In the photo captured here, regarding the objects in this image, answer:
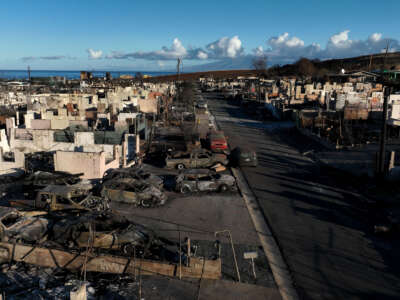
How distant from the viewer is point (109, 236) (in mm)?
9953

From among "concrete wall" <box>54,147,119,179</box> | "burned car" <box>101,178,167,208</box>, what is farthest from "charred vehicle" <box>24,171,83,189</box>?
"burned car" <box>101,178,167,208</box>

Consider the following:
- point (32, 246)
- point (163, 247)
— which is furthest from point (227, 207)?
point (32, 246)

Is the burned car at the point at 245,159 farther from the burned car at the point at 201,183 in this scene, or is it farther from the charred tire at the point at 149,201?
the charred tire at the point at 149,201

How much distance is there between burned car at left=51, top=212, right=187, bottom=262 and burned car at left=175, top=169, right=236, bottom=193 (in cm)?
530

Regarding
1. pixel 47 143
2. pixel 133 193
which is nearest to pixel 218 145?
pixel 133 193

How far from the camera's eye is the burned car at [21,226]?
1014cm

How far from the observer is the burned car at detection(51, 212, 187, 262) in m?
9.95

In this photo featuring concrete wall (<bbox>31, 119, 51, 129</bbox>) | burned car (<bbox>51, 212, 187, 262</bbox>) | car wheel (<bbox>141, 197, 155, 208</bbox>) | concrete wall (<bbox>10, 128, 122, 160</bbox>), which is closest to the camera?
burned car (<bbox>51, 212, 187, 262</bbox>)

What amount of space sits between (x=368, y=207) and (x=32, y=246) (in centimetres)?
1273

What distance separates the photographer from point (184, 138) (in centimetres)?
2577

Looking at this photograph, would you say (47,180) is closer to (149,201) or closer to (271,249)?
(149,201)

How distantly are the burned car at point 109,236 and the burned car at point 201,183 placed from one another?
530cm

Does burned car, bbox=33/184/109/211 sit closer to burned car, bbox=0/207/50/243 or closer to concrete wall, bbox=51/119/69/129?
burned car, bbox=0/207/50/243

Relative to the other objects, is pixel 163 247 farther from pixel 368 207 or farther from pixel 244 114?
pixel 244 114
